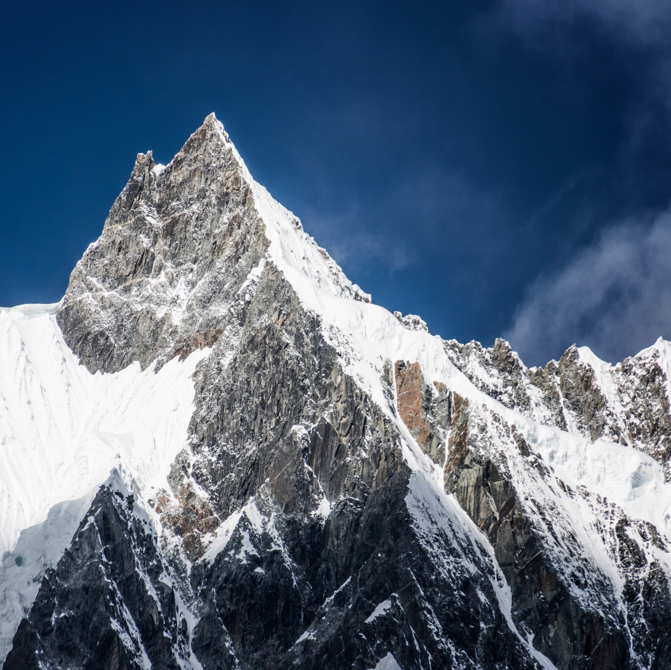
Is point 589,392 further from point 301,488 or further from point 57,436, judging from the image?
point 57,436

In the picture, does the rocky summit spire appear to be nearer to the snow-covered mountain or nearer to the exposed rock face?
the snow-covered mountain

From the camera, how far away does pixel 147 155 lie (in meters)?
185

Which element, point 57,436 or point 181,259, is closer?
point 57,436

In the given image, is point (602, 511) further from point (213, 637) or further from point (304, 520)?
point (213, 637)

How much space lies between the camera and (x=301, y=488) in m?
119

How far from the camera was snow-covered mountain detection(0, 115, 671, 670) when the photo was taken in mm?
109312

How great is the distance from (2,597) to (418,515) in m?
52.2

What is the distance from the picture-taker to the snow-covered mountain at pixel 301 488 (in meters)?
109

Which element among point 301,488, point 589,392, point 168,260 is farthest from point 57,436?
point 589,392

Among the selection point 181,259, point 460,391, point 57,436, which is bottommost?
point 57,436

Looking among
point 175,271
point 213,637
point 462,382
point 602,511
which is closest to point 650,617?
point 602,511

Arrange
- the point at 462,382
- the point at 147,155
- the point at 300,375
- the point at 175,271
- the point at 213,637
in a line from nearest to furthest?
the point at 213,637 < the point at 300,375 < the point at 462,382 < the point at 175,271 < the point at 147,155

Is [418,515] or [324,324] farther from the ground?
[324,324]

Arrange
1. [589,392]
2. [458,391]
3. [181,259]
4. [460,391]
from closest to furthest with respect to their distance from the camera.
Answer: [458,391] < [460,391] < [589,392] < [181,259]
